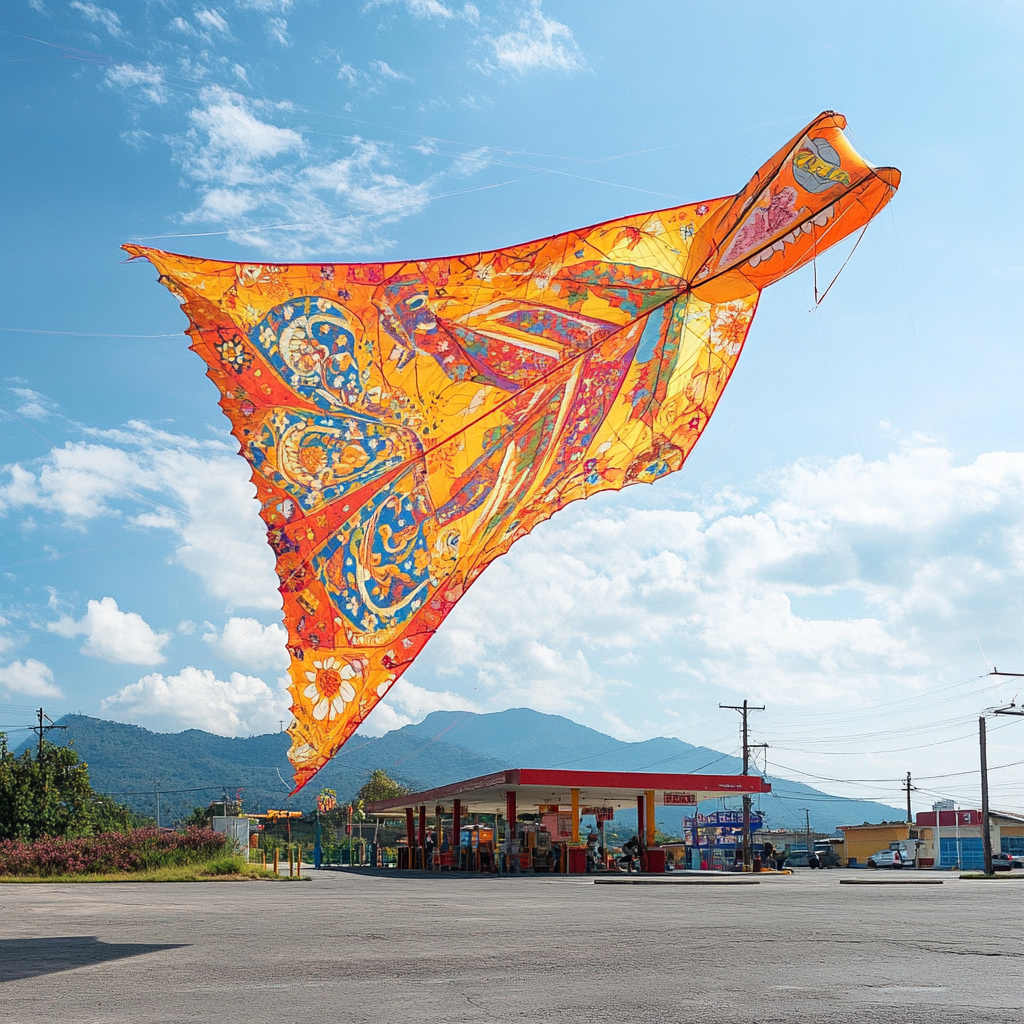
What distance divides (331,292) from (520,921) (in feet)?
24.6

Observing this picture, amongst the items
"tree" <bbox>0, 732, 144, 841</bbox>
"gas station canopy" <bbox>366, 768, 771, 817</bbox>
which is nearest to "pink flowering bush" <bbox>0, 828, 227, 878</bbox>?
"gas station canopy" <bbox>366, 768, 771, 817</bbox>

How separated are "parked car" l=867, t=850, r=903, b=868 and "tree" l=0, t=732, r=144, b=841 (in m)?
43.7

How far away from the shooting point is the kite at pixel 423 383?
8.80 metres

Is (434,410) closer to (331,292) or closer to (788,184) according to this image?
(331,292)

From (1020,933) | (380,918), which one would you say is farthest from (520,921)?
(1020,933)

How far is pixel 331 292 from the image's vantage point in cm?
924

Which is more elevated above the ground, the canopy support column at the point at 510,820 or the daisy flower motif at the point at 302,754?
the daisy flower motif at the point at 302,754

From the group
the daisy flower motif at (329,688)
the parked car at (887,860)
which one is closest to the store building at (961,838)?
the parked car at (887,860)

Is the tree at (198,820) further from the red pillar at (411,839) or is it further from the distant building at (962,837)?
the distant building at (962,837)

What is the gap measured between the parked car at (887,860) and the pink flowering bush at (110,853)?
4410 cm

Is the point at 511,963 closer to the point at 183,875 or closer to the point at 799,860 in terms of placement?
the point at 183,875

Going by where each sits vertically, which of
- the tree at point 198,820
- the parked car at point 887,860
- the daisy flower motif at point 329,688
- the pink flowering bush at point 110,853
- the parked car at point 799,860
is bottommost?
the parked car at point 799,860

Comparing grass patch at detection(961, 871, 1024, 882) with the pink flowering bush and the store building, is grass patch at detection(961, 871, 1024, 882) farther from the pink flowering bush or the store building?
the pink flowering bush

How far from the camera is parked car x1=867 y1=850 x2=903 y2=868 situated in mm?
58812
